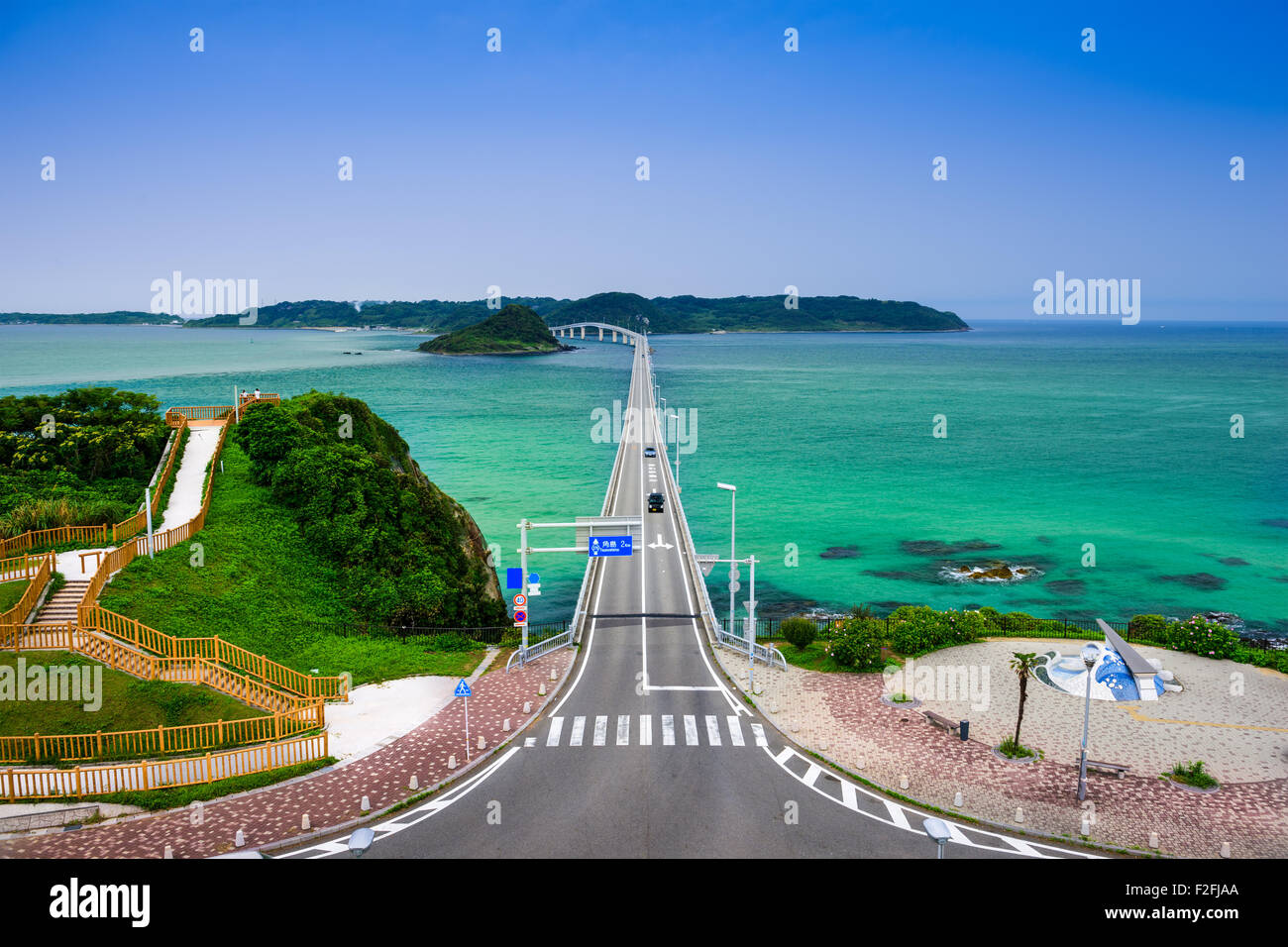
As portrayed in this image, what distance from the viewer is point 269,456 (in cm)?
4350

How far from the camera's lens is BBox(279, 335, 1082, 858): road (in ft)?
61.8

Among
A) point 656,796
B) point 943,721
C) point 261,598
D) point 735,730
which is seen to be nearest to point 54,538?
point 261,598

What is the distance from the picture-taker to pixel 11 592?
27422 millimetres

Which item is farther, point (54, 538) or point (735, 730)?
point (54, 538)

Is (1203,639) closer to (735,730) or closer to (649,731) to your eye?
(735,730)

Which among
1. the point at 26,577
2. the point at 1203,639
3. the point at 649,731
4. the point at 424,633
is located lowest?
the point at 649,731

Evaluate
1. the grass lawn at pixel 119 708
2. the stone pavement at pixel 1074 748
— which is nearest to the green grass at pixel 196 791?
the grass lawn at pixel 119 708

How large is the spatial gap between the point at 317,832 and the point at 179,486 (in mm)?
28292

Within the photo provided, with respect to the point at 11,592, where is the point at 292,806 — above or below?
below

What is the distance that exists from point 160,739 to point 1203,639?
39.4 metres

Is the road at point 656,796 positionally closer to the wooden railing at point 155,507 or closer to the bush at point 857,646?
the bush at point 857,646

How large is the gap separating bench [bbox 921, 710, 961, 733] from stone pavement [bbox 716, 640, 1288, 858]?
0.25 meters

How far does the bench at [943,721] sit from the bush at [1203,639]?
14.6 m

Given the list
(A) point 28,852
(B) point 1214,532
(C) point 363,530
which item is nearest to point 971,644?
(C) point 363,530
